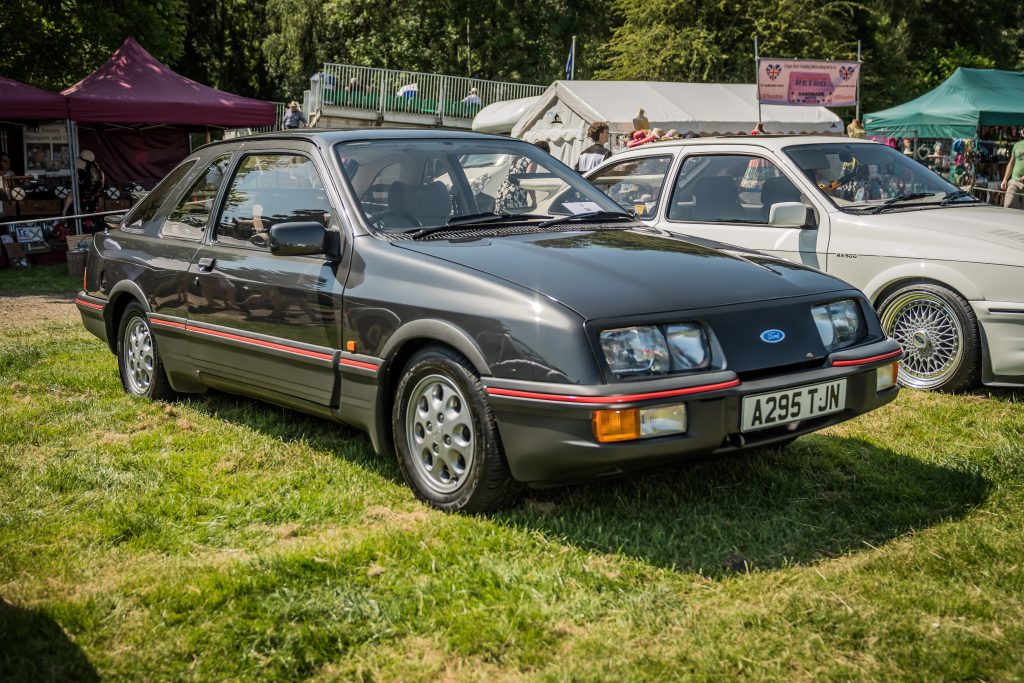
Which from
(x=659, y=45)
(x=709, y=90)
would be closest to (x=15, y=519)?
(x=709, y=90)

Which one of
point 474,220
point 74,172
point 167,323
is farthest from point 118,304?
point 74,172

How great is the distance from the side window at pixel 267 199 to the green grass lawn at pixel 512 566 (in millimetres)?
1040

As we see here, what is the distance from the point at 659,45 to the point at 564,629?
107 feet

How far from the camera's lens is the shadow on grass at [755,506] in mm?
3615

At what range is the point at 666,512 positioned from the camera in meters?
3.98

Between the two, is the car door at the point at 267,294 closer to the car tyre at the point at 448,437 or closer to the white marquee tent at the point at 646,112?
the car tyre at the point at 448,437

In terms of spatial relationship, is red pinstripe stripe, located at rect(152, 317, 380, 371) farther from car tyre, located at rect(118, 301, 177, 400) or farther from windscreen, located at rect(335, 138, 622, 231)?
windscreen, located at rect(335, 138, 622, 231)

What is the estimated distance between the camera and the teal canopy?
810 inches

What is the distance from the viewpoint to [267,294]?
4.71m

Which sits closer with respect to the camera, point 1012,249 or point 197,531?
point 197,531

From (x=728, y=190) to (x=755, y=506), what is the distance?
3.36 m

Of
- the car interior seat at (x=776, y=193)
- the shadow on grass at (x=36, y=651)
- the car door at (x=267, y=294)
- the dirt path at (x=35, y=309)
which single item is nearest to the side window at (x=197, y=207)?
the car door at (x=267, y=294)

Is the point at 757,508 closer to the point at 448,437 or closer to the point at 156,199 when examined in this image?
the point at 448,437

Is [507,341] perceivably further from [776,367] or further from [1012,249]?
[1012,249]
